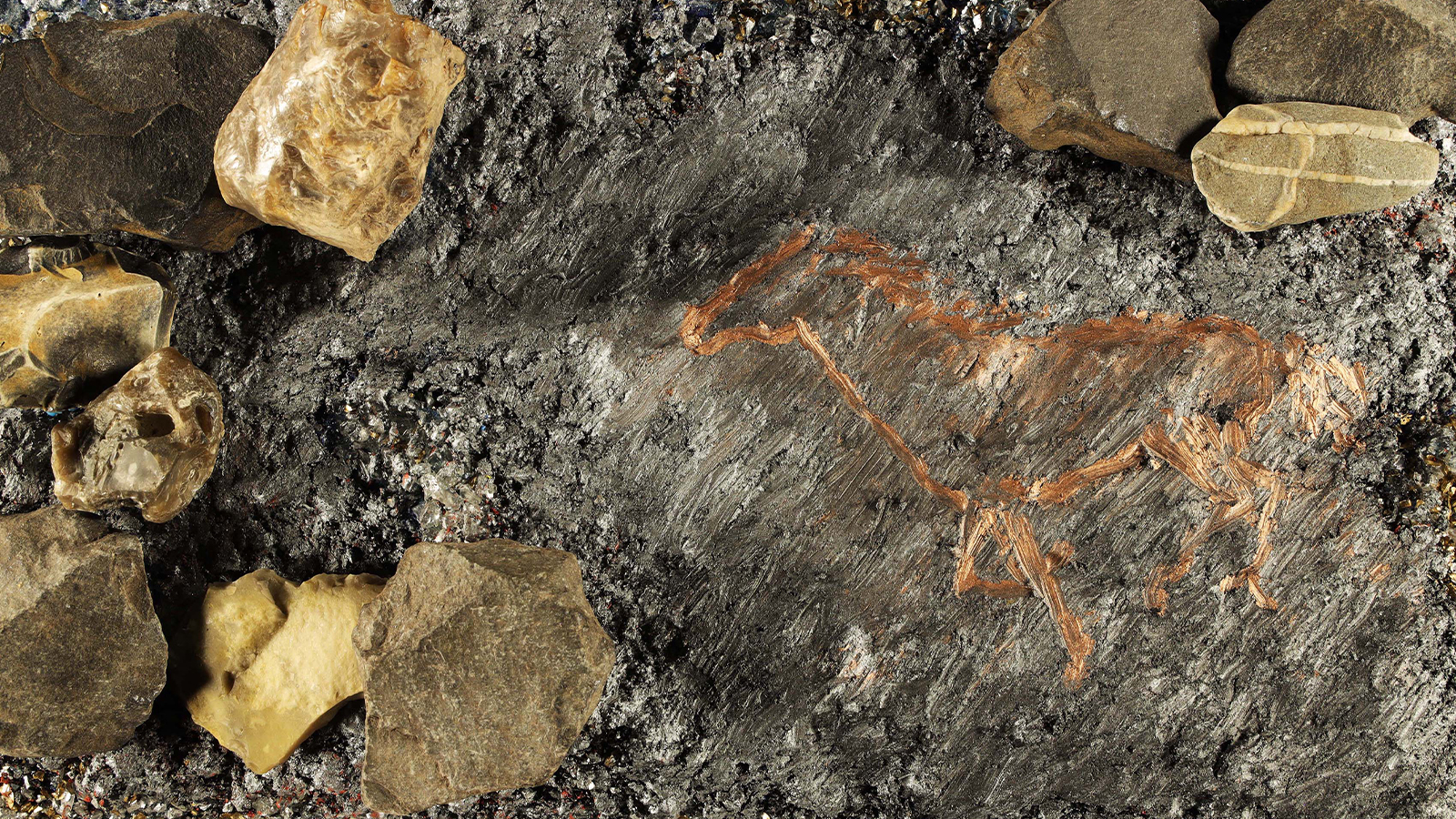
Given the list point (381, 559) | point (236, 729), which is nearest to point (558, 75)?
point (381, 559)

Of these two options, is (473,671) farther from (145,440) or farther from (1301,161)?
(1301,161)

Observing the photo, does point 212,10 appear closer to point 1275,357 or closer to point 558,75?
point 558,75

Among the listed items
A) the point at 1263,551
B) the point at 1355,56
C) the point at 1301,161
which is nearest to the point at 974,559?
the point at 1263,551

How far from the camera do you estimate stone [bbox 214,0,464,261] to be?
1764 millimetres

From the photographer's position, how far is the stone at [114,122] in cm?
193

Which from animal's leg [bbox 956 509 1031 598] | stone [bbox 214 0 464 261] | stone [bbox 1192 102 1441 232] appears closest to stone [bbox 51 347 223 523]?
stone [bbox 214 0 464 261]

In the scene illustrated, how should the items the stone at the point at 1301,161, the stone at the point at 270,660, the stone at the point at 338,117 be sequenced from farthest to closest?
the stone at the point at 270,660 → the stone at the point at 1301,161 → the stone at the point at 338,117

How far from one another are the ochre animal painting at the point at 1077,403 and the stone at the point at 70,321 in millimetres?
1338

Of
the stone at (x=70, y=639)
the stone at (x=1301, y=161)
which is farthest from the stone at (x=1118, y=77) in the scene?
the stone at (x=70, y=639)

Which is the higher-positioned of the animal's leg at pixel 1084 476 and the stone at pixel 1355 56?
the stone at pixel 1355 56

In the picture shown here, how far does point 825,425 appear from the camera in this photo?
1996 mm

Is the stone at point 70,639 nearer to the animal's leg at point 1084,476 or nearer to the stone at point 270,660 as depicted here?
the stone at point 270,660

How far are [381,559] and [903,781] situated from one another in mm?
1369

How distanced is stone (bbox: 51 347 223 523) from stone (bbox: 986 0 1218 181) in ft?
6.52
